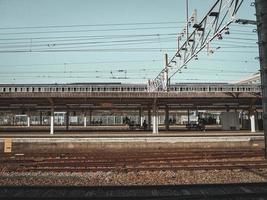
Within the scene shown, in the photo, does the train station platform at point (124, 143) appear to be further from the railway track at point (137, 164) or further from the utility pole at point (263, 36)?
the utility pole at point (263, 36)

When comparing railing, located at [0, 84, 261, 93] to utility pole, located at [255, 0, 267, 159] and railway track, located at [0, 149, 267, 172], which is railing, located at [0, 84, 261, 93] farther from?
utility pole, located at [255, 0, 267, 159]

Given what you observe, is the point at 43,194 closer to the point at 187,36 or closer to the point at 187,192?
the point at 187,192

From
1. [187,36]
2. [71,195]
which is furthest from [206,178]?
[187,36]

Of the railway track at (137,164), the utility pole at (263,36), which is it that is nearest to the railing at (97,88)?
the railway track at (137,164)

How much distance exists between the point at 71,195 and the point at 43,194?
2.64 feet

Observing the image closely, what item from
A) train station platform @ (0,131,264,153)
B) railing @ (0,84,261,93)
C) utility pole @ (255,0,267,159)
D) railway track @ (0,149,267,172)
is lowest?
railway track @ (0,149,267,172)

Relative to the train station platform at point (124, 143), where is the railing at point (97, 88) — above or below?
above

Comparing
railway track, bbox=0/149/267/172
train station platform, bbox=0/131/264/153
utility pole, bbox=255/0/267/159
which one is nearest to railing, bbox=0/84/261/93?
train station platform, bbox=0/131/264/153

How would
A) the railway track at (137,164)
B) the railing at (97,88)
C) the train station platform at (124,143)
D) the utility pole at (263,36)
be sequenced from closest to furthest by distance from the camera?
the utility pole at (263,36) < the railway track at (137,164) < the train station platform at (124,143) < the railing at (97,88)

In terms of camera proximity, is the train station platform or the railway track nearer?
the railway track

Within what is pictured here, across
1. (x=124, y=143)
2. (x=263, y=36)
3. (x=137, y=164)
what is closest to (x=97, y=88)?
(x=124, y=143)

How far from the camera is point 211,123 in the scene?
6412 centimetres

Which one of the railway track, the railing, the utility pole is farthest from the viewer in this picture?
the railing

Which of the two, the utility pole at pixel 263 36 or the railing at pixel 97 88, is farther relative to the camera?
the railing at pixel 97 88
